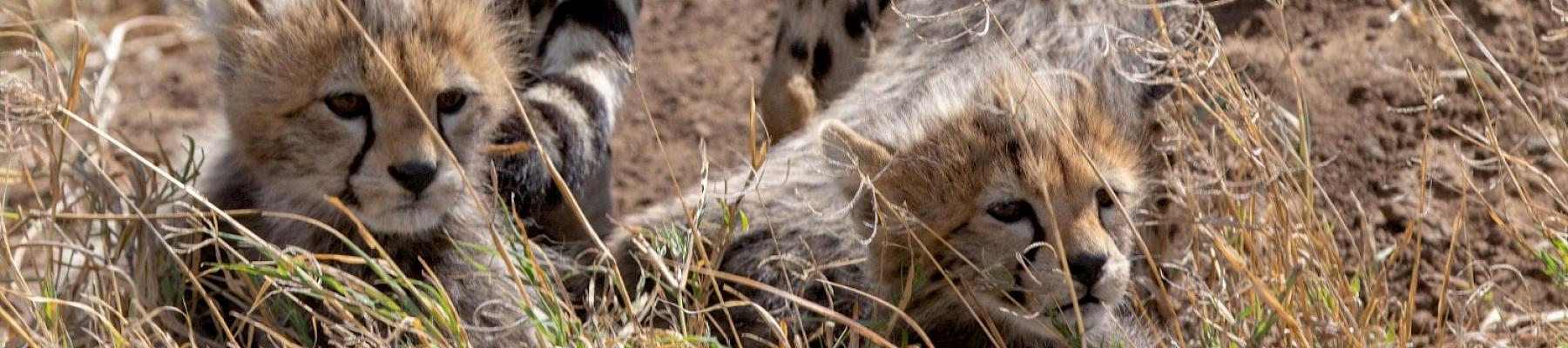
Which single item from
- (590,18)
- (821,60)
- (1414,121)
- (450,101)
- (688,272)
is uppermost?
(450,101)

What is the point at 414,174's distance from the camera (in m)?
2.46

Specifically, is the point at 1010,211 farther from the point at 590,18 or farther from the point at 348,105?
the point at 590,18

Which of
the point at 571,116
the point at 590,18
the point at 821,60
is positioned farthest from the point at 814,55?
the point at 571,116

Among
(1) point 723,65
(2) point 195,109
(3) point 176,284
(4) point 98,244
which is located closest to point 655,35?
(1) point 723,65

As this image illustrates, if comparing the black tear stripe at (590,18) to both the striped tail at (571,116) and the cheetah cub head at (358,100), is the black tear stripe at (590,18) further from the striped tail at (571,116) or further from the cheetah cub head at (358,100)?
the cheetah cub head at (358,100)

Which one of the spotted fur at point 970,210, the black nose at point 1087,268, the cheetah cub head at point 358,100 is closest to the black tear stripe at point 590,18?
the spotted fur at point 970,210

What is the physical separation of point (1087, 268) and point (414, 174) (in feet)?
3.12

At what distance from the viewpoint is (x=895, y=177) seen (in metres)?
2.47

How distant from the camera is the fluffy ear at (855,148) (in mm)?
2414

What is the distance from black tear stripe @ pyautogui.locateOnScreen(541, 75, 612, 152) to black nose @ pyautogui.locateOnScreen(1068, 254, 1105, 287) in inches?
43.2

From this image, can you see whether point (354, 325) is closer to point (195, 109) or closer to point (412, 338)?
point (412, 338)

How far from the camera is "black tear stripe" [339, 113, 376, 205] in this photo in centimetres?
248

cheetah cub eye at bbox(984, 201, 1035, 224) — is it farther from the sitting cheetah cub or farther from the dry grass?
the sitting cheetah cub

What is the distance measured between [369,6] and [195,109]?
231 centimetres
